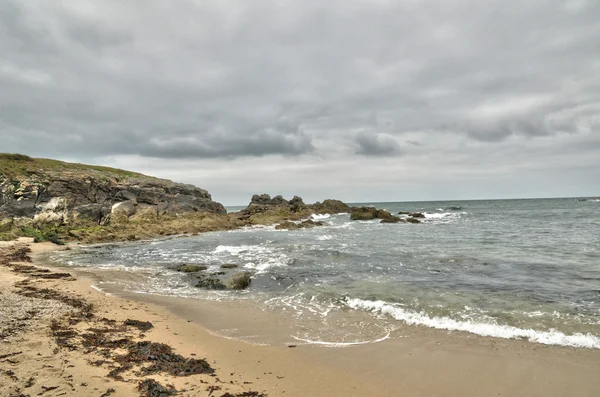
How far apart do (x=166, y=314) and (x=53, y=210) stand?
3497 centimetres

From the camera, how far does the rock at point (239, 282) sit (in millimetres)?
13225

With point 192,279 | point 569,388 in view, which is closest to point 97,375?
point 569,388

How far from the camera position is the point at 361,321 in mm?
9109

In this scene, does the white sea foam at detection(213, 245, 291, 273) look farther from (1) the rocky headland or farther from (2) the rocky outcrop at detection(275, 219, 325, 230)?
(2) the rocky outcrop at detection(275, 219, 325, 230)

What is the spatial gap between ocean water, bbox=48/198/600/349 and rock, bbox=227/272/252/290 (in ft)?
1.11

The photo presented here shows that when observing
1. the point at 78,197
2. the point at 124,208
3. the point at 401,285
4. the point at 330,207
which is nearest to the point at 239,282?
the point at 401,285

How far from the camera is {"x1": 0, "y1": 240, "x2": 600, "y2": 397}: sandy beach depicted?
17.3 ft

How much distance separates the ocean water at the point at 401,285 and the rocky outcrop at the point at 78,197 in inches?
649

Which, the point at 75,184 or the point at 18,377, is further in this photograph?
the point at 75,184

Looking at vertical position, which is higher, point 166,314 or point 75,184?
point 75,184

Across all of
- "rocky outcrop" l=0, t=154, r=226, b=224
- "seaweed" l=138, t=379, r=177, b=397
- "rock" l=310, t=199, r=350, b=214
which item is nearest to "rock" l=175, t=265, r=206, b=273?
"seaweed" l=138, t=379, r=177, b=397

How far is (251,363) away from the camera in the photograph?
643cm

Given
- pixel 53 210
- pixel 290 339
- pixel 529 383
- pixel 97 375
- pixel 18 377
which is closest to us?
pixel 18 377

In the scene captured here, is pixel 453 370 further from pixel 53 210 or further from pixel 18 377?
pixel 53 210
